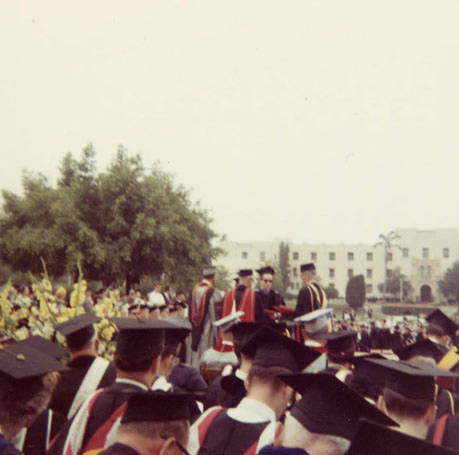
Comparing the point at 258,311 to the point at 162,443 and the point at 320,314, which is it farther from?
the point at 162,443

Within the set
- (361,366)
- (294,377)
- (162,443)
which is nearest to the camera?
(162,443)

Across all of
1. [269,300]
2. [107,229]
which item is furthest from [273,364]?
[107,229]

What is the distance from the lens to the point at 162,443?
2434 mm

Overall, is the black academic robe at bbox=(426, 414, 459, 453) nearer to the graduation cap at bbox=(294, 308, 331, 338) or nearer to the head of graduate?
the head of graduate

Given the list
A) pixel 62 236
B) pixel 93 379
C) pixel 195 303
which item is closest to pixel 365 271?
pixel 62 236

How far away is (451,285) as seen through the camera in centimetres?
8412

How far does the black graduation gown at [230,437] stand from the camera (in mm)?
3146

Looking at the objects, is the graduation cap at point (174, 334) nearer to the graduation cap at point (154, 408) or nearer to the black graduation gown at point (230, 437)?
the black graduation gown at point (230, 437)

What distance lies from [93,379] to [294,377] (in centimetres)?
172

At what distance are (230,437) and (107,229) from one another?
85.7ft

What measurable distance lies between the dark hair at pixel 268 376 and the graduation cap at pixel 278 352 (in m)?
0.04

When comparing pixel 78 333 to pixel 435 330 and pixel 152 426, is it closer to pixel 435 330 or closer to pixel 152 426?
pixel 152 426

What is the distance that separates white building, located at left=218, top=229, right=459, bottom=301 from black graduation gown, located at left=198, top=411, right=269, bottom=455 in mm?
91069

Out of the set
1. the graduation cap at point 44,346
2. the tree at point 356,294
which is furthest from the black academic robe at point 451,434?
the tree at point 356,294
